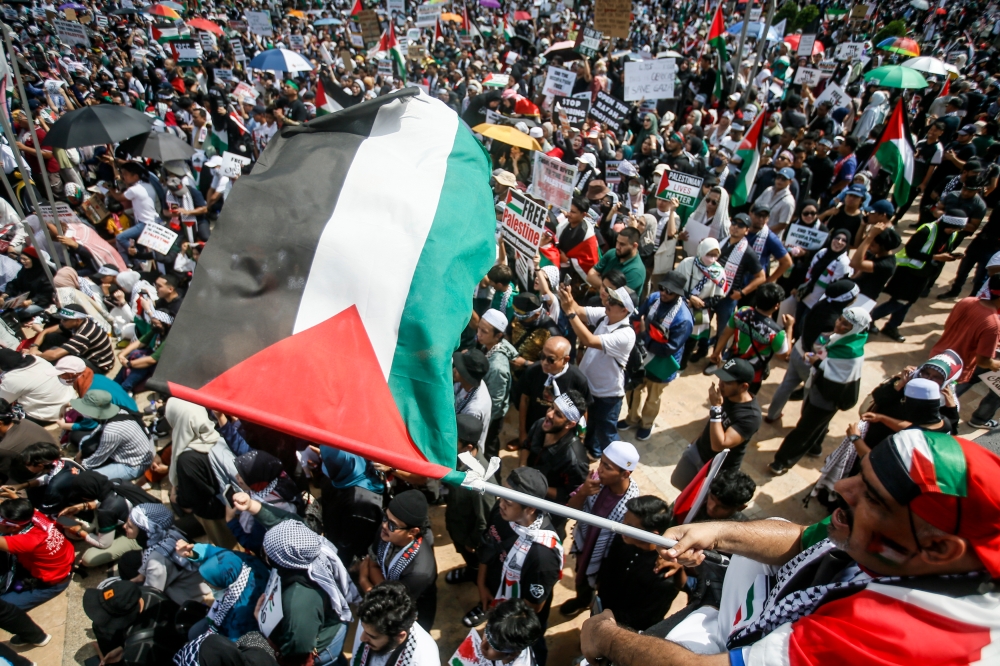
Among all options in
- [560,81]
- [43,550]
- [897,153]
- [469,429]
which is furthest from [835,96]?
[43,550]

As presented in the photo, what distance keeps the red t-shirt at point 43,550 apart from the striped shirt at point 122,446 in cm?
76

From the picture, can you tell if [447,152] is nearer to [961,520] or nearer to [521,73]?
[961,520]

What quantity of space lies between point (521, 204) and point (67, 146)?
7.31 meters

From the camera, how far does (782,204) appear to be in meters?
7.93

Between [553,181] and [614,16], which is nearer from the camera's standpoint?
[553,181]

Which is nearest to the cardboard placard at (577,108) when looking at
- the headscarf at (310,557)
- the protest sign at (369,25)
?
the protest sign at (369,25)

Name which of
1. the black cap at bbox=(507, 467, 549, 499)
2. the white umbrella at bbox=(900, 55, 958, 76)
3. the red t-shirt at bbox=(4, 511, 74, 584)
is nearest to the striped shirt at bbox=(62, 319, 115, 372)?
the red t-shirt at bbox=(4, 511, 74, 584)

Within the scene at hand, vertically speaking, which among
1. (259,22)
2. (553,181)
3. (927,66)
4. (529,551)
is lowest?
(529,551)

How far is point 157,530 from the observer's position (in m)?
4.14

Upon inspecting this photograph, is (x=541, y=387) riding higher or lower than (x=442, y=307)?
lower

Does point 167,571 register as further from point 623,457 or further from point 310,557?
point 623,457

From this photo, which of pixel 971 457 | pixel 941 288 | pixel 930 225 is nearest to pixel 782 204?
pixel 930 225

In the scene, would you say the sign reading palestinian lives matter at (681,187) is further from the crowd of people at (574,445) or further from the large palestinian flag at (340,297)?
the large palestinian flag at (340,297)

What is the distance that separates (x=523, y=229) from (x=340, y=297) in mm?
3191
